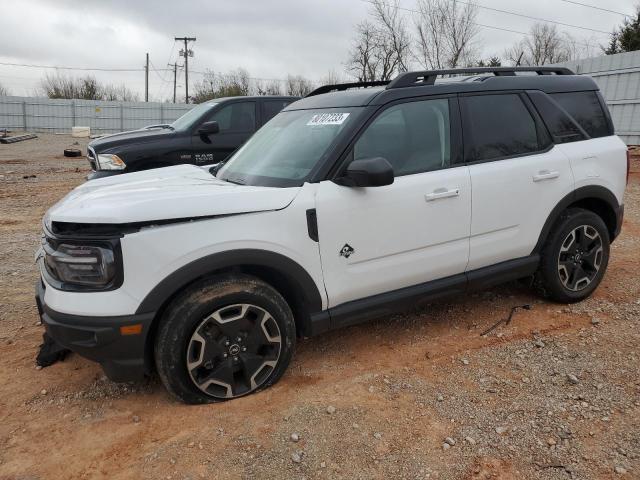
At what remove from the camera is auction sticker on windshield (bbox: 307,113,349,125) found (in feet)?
10.8

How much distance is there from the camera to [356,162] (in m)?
2.95

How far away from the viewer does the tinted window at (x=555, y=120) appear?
12.9 ft

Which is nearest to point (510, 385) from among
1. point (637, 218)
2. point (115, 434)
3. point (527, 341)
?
point (527, 341)

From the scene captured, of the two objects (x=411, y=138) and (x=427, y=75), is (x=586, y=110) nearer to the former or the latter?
(x=427, y=75)

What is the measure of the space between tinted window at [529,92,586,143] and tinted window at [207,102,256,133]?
4.58 metres

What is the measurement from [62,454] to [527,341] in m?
3.04

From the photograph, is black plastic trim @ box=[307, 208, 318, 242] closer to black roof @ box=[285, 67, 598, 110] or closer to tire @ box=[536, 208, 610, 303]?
black roof @ box=[285, 67, 598, 110]

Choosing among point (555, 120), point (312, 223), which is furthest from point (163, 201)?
point (555, 120)

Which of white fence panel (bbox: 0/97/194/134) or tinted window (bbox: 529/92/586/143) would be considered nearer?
tinted window (bbox: 529/92/586/143)

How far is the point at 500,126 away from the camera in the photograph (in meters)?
3.72

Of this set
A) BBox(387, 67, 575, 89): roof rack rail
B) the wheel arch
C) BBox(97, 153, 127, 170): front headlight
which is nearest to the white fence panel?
BBox(97, 153, 127, 170): front headlight

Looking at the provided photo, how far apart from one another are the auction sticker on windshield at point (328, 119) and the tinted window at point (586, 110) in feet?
6.18

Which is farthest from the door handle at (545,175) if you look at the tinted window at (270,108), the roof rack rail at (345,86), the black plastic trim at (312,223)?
the tinted window at (270,108)

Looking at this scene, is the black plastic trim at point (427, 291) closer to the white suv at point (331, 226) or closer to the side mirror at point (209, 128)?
the white suv at point (331, 226)
